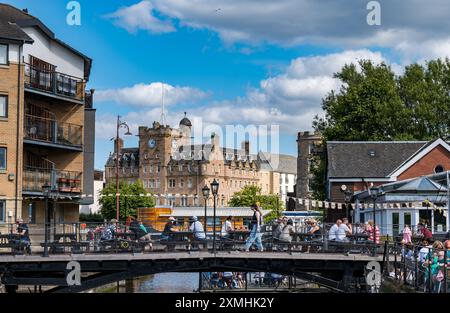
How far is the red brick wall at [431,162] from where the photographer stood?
64562 millimetres

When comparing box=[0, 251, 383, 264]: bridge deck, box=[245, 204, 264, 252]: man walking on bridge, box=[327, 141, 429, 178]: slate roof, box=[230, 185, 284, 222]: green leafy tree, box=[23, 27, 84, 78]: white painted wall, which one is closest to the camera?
box=[0, 251, 383, 264]: bridge deck

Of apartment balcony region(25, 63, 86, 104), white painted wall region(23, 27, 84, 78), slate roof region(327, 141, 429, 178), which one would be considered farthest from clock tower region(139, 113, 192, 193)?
apartment balcony region(25, 63, 86, 104)

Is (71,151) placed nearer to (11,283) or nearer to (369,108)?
(11,283)

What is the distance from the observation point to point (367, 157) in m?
68.7

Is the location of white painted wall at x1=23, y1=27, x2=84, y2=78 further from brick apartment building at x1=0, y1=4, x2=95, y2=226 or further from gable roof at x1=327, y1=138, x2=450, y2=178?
gable roof at x1=327, y1=138, x2=450, y2=178

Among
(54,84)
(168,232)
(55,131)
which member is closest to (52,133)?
(55,131)

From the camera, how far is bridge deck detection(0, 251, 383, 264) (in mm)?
33000

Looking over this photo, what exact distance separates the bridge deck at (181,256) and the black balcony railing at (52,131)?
16.2m

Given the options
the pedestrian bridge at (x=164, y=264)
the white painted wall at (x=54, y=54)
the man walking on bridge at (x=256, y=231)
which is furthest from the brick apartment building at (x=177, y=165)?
the pedestrian bridge at (x=164, y=264)

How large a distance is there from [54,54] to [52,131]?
523 centimetres

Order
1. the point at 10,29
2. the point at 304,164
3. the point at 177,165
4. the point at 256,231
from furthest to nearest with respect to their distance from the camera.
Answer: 1. the point at 177,165
2. the point at 304,164
3. the point at 10,29
4. the point at 256,231

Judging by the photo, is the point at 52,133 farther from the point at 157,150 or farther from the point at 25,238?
the point at 157,150

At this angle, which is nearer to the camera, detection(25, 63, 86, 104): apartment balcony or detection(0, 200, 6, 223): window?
detection(0, 200, 6, 223): window

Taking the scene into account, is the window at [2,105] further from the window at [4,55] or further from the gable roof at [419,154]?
the gable roof at [419,154]
